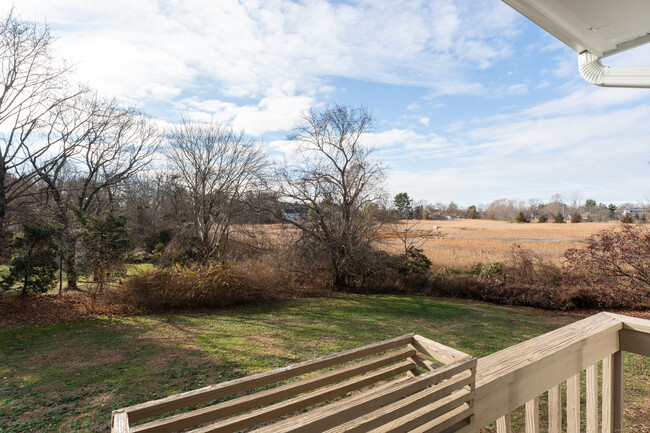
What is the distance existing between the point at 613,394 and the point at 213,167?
43.4 ft

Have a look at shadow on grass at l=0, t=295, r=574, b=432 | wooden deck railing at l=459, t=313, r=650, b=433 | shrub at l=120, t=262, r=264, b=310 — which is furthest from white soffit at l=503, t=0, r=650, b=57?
shrub at l=120, t=262, r=264, b=310

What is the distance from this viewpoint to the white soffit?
1.16m

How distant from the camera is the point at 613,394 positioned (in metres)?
1.39

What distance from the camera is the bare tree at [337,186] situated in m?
11.2

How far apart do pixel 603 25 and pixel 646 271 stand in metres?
11.0

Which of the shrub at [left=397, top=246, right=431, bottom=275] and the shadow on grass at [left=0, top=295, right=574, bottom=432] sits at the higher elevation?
the shrub at [left=397, top=246, right=431, bottom=275]

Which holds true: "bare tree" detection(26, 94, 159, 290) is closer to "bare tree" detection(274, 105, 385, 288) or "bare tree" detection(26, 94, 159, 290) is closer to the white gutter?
"bare tree" detection(274, 105, 385, 288)

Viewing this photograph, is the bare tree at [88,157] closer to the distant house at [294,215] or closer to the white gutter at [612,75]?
the distant house at [294,215]

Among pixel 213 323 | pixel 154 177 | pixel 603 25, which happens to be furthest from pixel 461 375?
pixel 154 177

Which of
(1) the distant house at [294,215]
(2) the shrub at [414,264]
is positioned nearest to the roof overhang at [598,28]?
(1) the distant house at [294,215]

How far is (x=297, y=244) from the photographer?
11062 mm

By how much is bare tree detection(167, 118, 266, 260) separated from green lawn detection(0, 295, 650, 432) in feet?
15.3

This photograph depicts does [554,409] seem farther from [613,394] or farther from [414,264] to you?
[414,264]

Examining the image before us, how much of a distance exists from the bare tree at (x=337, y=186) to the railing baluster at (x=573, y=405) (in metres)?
9.68
